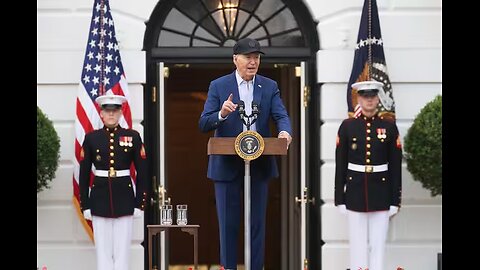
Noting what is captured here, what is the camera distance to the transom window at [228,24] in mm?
8703

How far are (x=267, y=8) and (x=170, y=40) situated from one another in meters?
0.95

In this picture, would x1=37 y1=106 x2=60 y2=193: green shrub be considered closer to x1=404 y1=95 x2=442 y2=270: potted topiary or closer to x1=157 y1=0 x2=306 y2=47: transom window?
x1=157 y1=0 x2=306 y2=47: transom window

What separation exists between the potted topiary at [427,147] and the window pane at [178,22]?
2.23m

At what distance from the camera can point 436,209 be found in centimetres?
855

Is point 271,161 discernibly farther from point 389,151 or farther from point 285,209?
point 285,209

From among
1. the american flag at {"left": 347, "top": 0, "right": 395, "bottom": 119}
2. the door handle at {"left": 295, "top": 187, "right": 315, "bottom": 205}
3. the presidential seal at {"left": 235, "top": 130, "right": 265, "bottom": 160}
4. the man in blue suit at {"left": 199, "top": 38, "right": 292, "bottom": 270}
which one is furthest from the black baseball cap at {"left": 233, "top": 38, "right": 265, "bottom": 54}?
the door handle at {"left": 295, "top": 187, "right": 315, "bottom": 205}

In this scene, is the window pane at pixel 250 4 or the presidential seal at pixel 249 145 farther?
the window pane at pixel 250 4

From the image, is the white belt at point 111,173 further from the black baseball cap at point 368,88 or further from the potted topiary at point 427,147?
the potted topiary at point 427,147

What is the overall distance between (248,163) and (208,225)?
5.99 metres

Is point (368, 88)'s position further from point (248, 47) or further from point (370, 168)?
point (248, 47)

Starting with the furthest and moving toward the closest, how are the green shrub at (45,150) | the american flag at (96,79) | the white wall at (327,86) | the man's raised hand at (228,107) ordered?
1. the white wall at (327,86)
2. the american flag at (96,79)
3. the green shrub at (45,150)
4. the man's raised hand at (228,107)

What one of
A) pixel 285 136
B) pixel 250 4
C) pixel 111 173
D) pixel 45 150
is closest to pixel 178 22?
pixel 250 4

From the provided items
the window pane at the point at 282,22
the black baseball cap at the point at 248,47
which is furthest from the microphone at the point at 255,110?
the window pane at the point at 282,22

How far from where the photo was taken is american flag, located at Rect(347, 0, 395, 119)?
8164 mm
